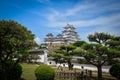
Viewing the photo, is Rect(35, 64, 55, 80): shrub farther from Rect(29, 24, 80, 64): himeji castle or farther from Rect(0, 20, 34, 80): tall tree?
Rect(29, 24, 80, 64): himeji castle

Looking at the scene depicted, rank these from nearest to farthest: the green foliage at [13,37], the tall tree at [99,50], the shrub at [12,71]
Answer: the green foliage at [13,37]
the shrub at [12,71]
the tall tree at [99,50]

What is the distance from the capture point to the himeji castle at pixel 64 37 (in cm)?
8200

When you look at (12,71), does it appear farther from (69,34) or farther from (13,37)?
(69,34)

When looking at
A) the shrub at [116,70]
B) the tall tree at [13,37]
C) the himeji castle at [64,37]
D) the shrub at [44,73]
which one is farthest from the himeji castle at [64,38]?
the tall tree at [13,37]

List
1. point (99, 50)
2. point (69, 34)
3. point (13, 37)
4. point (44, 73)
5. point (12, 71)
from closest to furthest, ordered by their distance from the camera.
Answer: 1. point (13, 37)
2. point (12, 71)
3. point (44, 73)
4. point (99, 50)
5. point (69, 34)

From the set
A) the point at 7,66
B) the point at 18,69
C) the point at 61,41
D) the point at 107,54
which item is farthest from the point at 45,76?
the point at 61,41

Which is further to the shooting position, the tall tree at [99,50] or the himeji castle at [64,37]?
the himeji castle at [64,37]

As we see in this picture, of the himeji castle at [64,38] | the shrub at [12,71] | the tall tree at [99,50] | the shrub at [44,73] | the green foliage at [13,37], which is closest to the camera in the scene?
the green foliage at [13,37]

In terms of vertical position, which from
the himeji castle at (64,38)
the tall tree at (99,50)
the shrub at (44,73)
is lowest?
the shrub at (44,73)

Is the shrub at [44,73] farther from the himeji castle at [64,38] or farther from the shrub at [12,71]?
the himeji castle at [64,38]

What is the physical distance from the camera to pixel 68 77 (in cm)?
2020

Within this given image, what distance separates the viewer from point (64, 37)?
84.2 meters

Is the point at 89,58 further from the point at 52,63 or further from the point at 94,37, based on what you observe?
the point at 52,63

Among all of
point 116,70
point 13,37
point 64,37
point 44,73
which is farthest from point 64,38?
point 13,37
